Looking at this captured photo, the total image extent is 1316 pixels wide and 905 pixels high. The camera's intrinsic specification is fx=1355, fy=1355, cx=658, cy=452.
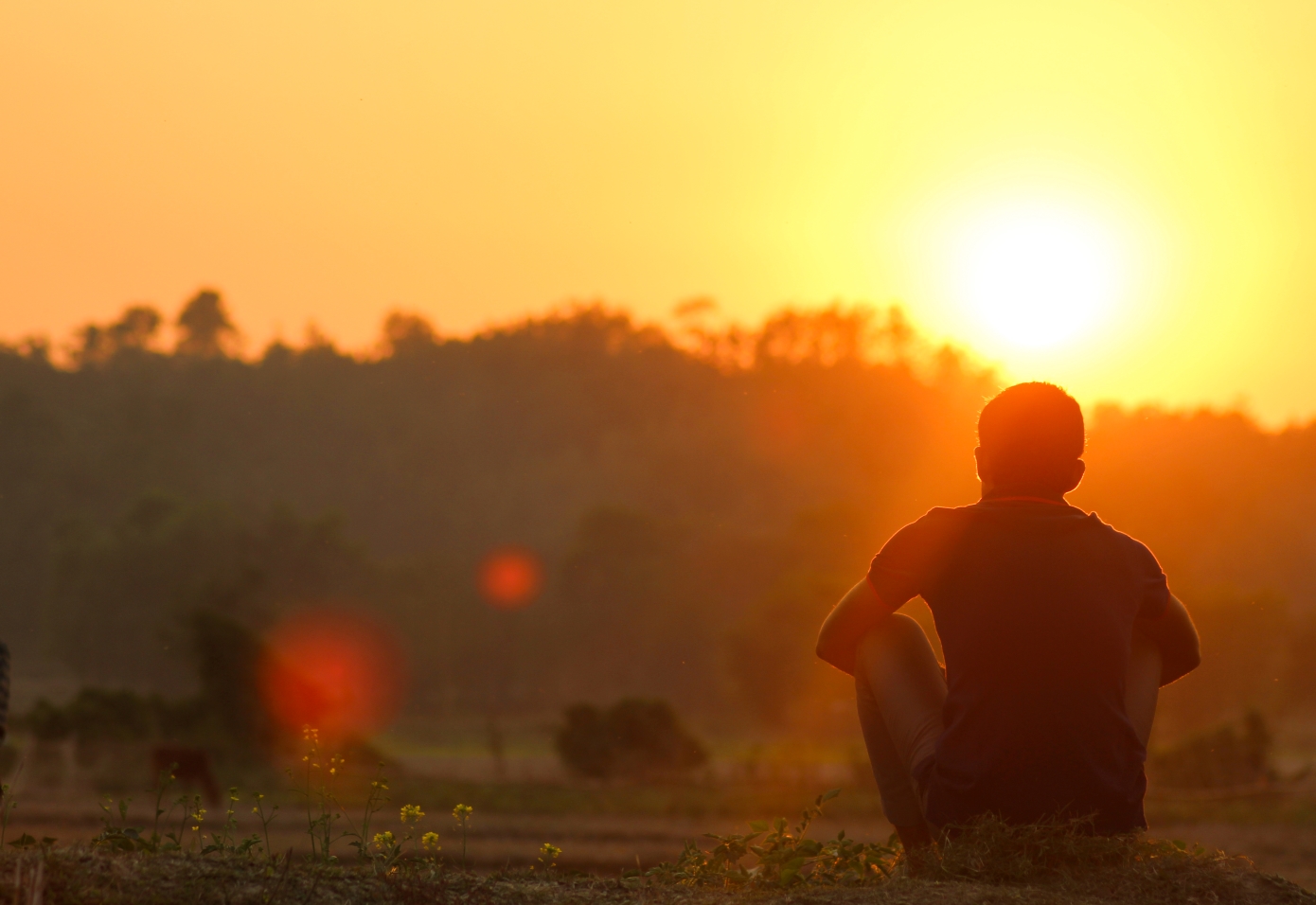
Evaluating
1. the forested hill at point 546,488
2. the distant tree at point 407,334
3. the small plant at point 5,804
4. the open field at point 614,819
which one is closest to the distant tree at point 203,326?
the forested hill at point 546,488

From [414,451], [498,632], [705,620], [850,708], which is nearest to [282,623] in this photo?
[498,632]

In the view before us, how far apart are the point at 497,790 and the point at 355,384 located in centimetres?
7885

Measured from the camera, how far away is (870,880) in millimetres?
3537

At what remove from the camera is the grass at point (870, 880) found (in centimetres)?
308

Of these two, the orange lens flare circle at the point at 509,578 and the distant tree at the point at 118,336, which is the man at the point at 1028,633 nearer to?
the orange lens flare circle at the point at 509,578

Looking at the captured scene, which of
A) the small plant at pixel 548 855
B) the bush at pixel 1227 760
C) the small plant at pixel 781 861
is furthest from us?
the bush at pixel 1227 760

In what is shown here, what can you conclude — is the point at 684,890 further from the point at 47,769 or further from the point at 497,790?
the point at 47,769

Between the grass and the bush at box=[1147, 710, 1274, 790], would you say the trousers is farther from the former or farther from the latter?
the bush at box=[1147, 710, 1274, 790]

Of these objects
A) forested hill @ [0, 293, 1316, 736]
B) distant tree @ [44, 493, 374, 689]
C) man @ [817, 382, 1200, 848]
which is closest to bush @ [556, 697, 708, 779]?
forested hill @ [0, 293, 1316, 736]

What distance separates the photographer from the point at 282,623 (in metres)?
49.2

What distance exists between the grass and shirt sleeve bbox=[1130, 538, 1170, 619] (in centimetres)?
56

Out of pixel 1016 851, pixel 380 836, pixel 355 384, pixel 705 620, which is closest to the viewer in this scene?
pixel 1016 851

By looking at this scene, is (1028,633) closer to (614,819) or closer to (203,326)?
(614,819)

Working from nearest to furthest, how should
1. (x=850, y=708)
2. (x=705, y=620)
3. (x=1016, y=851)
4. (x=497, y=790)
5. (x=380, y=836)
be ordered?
(x=1016, y=851) < (x=380, y=836) < (x=497, y=790) < (x=850, y=708) < (x=705, y=620)
